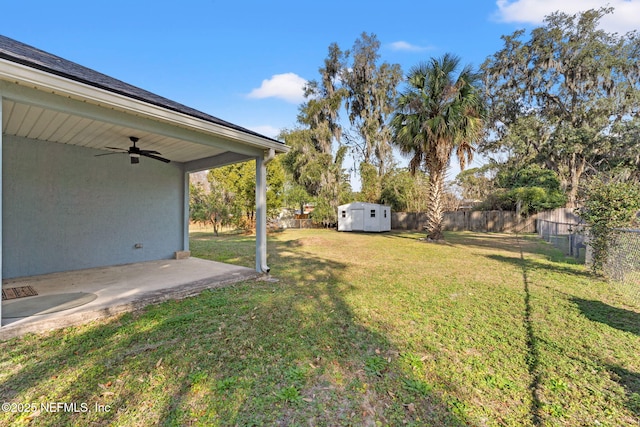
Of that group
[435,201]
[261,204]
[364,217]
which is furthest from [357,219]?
[261,204]

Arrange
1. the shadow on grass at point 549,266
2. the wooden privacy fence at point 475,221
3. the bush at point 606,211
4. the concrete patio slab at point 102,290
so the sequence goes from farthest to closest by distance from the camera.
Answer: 1. the wooden privacy fence at point 475,221
2. the shadow on grass at point 549,266
3. the bush at point 606,211
4. the concrete patio slab at point 102,290

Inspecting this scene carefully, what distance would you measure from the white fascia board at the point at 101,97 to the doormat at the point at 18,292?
9.28ft

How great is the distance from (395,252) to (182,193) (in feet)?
20.5

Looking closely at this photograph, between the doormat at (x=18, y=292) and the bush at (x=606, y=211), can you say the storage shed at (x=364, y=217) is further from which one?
the doormat at (x=18, y=292)

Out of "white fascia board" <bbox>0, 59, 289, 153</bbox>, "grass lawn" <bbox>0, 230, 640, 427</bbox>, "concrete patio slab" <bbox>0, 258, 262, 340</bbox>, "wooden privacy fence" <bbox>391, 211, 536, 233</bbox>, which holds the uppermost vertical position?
"white fascia board" <bbox>0, 59, 289, 153</bbox>

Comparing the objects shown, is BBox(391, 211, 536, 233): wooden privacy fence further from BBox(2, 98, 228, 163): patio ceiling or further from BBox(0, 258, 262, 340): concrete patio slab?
A: BBox(2, 98, 228, 163): patio ceiling

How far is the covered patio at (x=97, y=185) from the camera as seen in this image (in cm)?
321

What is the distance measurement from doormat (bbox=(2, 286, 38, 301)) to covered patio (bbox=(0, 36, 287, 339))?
0.15m

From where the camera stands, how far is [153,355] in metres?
2.49

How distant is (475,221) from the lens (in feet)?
59.1

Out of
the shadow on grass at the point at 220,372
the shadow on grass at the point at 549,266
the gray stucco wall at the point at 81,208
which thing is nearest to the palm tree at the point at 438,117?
the shadow on grass at the point at 549,266

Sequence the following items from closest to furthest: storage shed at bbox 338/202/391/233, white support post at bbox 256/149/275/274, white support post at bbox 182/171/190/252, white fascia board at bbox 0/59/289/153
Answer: white fascia board at bbox 0/59/289/153 < white support post at bbox 256/149/275/274 < white support post at bbox 182/171/190/252 < storage shed at bbox 338/202/391/233

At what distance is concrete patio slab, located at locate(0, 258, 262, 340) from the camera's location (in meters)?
3.09

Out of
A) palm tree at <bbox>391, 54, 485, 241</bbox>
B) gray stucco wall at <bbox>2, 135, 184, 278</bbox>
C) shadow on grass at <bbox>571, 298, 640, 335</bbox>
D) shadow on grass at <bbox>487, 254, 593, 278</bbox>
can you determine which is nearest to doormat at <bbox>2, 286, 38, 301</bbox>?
gray stucco wall at <bbox>2, 135, 184, 278</bbox>
